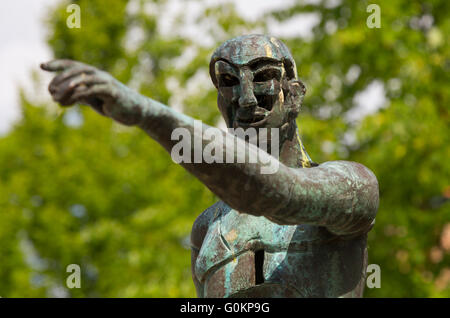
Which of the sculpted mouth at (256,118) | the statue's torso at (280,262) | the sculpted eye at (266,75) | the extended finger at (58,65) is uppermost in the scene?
the sculpted eye at (266,75)

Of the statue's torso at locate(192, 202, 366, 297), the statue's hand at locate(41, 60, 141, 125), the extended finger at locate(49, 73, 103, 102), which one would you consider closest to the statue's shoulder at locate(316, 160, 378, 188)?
the statue's torso at locate(192, 202, 366, 297)

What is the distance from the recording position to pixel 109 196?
1348 centimetres

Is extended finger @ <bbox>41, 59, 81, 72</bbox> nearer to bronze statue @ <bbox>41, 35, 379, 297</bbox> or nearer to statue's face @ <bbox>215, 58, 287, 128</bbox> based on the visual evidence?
bronze statue @ <bbox>41, 35, 379, 297</bbox>

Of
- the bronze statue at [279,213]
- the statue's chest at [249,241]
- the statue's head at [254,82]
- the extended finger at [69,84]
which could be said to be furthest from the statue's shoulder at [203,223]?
the extended finger at [69,84]

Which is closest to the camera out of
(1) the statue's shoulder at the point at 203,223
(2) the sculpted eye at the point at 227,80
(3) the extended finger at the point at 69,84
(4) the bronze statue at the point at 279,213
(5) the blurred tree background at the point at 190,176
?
(3) the extended finger at the point at 69,84

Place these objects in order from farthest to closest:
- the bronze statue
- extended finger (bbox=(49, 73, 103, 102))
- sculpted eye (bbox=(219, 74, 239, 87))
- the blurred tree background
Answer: the blurred tree background → sculpted eye (bbox=(219, 74, 239, 87)) → the bronze statue → extended finger (bbox=(49, 73, 103, 102))

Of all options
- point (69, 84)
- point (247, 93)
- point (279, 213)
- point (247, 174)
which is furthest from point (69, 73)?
point (247, 93)

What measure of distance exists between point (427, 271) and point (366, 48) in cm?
373

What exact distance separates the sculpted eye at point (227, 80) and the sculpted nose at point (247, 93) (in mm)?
96

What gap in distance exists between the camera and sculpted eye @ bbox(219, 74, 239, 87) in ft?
12.6

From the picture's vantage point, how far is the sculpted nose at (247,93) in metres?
3.74

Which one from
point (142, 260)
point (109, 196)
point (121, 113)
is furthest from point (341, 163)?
point (109, 196)

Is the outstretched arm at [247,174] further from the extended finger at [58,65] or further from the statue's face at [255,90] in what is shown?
the statue's face at [255,90]
